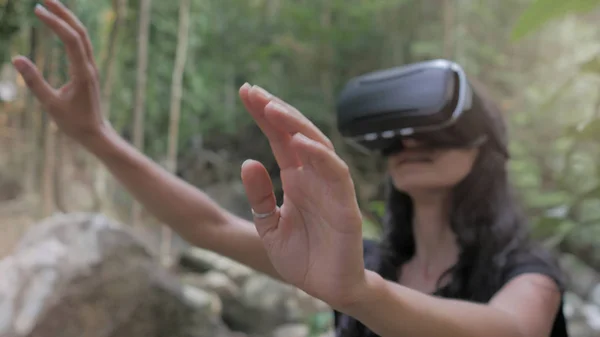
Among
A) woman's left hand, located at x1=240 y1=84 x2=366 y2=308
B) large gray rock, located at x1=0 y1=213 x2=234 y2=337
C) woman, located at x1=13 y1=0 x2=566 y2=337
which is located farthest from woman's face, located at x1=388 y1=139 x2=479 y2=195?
large gray rock, located at x1=0 y1=213 x2=234 y2=337

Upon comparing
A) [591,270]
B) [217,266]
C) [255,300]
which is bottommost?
[217,266]

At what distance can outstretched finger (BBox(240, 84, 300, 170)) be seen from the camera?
373 millimetres

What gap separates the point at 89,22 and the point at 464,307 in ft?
2.80

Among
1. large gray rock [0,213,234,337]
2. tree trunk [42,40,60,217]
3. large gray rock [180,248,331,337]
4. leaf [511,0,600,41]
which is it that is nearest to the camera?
leaf [511,0,600,41]

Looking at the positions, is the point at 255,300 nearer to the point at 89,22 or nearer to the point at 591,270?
the point at 89,22

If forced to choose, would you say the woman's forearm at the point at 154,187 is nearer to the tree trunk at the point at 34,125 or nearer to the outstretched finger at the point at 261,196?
the tree trunk at the point at 34,125

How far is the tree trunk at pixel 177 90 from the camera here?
5.31ft

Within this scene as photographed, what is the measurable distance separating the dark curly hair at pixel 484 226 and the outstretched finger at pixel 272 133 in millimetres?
390

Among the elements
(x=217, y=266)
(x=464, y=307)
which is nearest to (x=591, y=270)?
(x=217, y=266)

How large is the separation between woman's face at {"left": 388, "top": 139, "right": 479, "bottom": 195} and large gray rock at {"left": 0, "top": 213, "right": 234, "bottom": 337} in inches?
26.7

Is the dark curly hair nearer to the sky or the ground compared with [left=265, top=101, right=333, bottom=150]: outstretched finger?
nearer to the ground

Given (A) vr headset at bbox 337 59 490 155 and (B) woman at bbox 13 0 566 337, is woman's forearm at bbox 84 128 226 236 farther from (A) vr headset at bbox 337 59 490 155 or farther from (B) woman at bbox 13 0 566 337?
(A) vr headset at bbox 337 59 490 155

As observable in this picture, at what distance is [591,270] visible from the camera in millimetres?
2117

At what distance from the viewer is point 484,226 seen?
73cm
